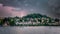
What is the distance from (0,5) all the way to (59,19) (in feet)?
3.67

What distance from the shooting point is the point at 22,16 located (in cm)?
240

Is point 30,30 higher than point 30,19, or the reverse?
point 30,19

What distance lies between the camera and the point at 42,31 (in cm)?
237

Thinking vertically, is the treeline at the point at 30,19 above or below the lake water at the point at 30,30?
above

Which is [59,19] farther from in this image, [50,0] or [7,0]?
[7,0]

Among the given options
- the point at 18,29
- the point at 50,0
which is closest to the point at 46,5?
the point at 50,0

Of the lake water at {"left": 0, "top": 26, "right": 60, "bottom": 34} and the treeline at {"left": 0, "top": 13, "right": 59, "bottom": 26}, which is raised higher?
the treeline at {"left": 0, "top": 13, "right": 59, "bottom": 26}

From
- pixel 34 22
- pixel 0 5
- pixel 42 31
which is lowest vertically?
pixel 42 31

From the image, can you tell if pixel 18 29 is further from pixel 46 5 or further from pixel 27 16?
pixel 46 5

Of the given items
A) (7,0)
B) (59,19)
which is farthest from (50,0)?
(7,0)

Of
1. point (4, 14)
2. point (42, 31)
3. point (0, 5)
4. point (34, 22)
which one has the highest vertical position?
point (0, 5)

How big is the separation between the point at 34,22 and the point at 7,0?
0.64 m

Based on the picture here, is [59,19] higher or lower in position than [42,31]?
higher

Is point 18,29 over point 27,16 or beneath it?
beneath
